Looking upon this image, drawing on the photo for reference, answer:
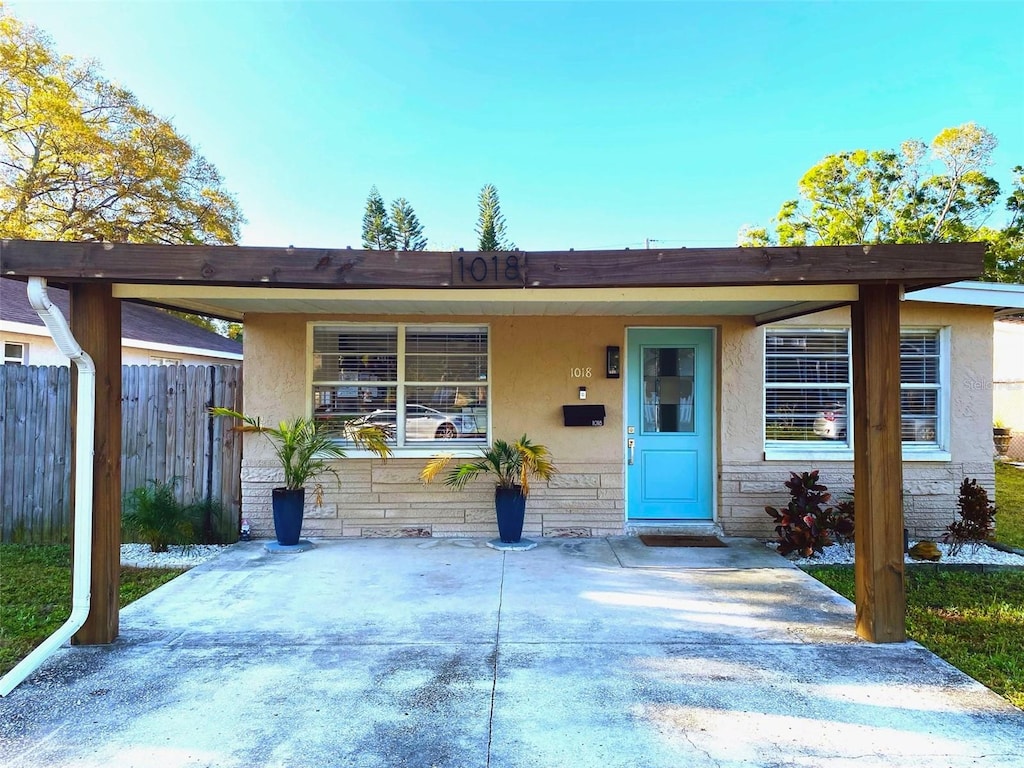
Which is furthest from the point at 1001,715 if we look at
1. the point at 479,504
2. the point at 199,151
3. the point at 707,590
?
the point at 199,151

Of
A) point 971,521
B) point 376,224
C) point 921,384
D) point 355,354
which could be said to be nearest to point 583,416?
point 355,354

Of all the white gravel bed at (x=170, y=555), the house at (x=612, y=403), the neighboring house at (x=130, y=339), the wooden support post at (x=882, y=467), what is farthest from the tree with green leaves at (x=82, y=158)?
the wooden support post at (x=882, y=467)

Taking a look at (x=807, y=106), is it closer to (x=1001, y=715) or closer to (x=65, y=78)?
(x=1001, y=715)

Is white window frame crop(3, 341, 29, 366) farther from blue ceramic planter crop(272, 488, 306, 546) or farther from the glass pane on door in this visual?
the glass pane on door

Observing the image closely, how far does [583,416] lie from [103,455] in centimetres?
435

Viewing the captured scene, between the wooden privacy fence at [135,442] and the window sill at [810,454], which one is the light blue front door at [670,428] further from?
the wooden privacy fence at [135,442]

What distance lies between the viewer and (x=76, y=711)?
9.45ft

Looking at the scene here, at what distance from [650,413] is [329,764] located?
485 cm

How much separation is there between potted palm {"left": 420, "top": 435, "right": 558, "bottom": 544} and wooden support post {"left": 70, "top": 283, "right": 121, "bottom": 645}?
113 inches

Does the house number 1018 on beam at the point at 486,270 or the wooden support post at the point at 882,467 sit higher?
the house number 1018 on beam at the point at 486,270

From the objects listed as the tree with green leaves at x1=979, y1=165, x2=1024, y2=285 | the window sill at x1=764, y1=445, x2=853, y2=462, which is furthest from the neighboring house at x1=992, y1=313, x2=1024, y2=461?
the window sill at x1=764, y1=445, x2=853, y2=462

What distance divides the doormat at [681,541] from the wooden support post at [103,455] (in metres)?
4.72

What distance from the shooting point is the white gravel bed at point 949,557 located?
5.62m

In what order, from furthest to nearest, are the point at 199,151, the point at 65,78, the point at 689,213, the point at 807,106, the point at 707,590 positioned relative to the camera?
the point at 689,213 → the point at 199,151 → the point at 807,106 → the point at 65,78 → the point at 707,590
